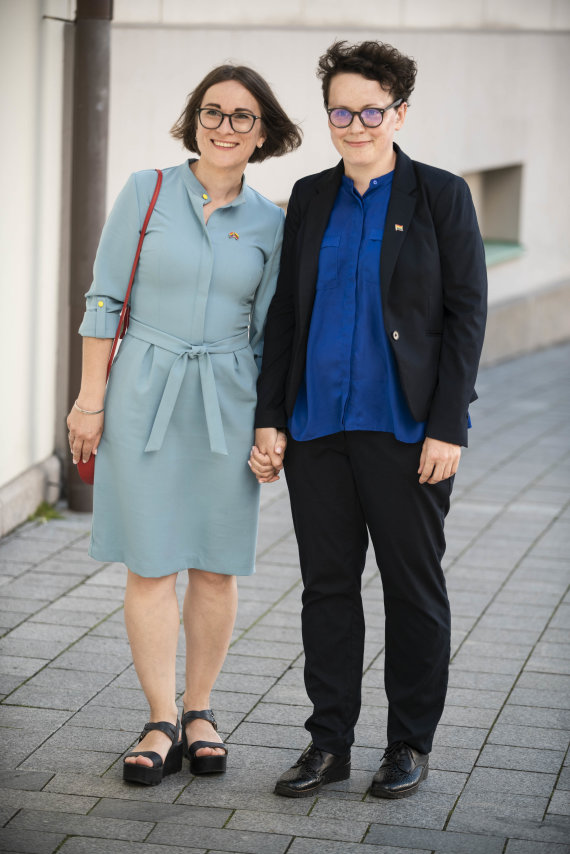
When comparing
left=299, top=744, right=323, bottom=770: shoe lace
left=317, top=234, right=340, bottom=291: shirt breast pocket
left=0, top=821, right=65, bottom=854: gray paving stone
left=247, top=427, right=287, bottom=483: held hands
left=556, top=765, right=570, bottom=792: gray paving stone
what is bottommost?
left=0, top=821, right=65, bottom=854: gray paving stone

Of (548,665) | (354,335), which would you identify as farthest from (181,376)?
(548,665)

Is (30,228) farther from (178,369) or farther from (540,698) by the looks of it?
(540,698)

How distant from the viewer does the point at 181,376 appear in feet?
→ 11.7

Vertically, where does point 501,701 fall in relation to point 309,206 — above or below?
below

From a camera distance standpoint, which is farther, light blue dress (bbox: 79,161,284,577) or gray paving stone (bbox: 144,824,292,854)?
light blue dress (bbox: 79,161,284,577)

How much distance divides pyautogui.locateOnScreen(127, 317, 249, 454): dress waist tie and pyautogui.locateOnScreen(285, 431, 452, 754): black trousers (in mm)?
212

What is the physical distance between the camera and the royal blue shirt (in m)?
3.42

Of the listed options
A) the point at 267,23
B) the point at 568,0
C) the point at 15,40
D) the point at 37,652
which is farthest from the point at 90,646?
the point at 568,0

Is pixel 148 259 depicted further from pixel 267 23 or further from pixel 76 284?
pixel 267 23

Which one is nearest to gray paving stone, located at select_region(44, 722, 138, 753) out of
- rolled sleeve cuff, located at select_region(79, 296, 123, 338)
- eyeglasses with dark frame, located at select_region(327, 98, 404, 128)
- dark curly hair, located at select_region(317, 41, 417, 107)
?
rolled sleeve cuff, located at select_region(79, 296, 123, 338)

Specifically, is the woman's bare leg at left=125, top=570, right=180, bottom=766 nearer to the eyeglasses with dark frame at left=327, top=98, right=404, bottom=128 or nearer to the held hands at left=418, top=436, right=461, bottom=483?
the held hands at left=418, top=436, right=461, bottom=483

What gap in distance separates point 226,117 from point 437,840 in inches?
77.8

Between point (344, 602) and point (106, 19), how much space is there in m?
3.64

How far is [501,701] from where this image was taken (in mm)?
4309
